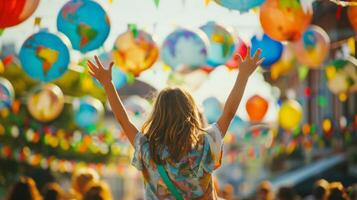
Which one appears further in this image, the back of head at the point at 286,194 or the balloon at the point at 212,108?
the balloon at the point at 212,108

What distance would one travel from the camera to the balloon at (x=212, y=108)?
54.6ft

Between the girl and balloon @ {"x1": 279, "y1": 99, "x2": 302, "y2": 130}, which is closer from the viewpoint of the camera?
the girl

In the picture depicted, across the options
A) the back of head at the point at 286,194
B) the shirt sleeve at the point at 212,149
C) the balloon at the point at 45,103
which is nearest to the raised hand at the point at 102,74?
the shirt sleeve at the point at 212,149

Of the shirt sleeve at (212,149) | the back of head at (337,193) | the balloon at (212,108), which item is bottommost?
the balloon at (212,108)

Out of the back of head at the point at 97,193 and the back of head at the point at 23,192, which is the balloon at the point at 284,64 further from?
the back of head at the point at 97,193

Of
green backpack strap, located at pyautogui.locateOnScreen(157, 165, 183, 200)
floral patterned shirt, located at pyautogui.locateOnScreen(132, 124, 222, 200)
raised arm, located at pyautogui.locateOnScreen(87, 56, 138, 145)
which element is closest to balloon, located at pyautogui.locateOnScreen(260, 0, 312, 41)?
raised arm, located at pyautogui.locateOnScreen(87, 56, 138, 145)

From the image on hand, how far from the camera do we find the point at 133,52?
459 inches

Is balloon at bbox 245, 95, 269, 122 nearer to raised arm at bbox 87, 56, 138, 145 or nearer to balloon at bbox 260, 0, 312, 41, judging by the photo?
balloon at bbox 260, 0, 312, 41

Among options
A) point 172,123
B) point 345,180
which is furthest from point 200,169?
point 345,180

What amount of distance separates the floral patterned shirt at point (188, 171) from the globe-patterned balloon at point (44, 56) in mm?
5810

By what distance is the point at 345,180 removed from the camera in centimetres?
2219

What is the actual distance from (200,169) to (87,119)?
13.7 metres

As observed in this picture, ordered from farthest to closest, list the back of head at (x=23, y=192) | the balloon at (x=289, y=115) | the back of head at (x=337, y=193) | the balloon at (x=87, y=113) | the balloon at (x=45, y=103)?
the balloon at (x=87, y=113) < the balloon at (x=289, y=115) < the balloon at (x=45, y=103) < the back of head at (x=23, y=192) < the back of head at (x=337, y=193)

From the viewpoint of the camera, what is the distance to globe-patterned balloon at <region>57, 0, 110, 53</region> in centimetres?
1018
